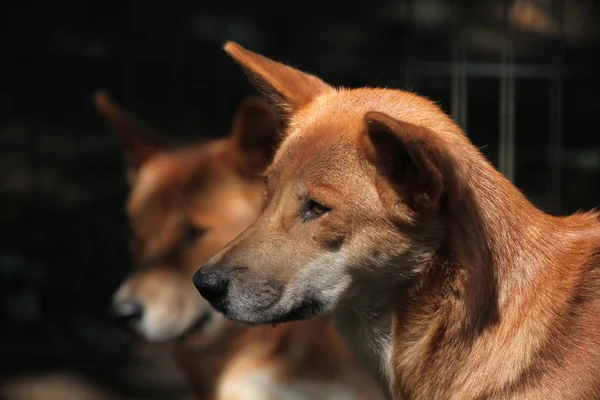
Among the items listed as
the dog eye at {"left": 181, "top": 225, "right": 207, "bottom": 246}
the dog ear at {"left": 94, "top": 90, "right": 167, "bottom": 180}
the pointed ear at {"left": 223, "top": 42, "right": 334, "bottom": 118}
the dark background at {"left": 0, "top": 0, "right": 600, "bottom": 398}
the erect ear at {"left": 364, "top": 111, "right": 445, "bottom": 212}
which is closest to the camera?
the erect ear at {"left": 364, "top": 111, "right": 445, "bottom": 212}

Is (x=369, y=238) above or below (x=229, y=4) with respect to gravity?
below

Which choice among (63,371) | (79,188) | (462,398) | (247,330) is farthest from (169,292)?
(79,188)

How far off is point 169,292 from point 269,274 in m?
1.45

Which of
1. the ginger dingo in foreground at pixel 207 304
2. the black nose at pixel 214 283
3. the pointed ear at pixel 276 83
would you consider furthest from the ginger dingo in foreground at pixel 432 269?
the ginger dingo in foreground at pixel 207 304

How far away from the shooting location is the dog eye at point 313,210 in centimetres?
269

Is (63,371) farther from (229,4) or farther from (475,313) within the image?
(475,313)

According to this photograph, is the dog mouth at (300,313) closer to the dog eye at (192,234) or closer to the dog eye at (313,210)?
the dog eye at (313,210)

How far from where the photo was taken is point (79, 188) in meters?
6.62

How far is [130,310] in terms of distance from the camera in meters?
4.01

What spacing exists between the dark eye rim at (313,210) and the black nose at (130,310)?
59.2 inches

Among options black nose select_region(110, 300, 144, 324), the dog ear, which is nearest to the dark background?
the dog ear

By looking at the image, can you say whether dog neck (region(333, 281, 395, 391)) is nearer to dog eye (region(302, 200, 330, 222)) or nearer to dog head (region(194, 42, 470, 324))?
dog head (region(194, 42, 470, 324))

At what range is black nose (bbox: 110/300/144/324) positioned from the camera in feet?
Result: 13.1

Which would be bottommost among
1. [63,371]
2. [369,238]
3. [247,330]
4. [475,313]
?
[63,371]
